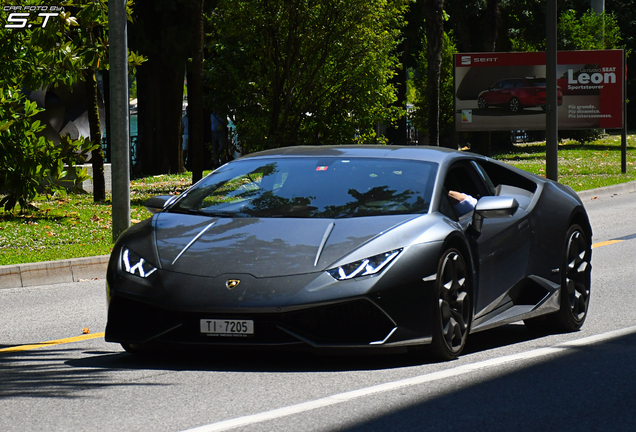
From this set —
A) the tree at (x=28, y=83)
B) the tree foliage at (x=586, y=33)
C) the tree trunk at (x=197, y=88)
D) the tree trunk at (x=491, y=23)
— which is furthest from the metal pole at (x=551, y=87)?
the tree foliage at (x=586, y=33)

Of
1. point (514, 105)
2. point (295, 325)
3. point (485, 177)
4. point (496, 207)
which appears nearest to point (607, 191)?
point (514, 105)

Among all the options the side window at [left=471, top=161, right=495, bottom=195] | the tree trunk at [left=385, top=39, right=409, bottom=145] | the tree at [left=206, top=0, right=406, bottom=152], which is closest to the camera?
the side window at [left=471, top=161, right=495, bottom=195]

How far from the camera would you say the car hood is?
557 centimetres

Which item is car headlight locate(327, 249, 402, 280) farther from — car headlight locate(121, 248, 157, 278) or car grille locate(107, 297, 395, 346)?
car headlight locate(121, 248, 157, 278)

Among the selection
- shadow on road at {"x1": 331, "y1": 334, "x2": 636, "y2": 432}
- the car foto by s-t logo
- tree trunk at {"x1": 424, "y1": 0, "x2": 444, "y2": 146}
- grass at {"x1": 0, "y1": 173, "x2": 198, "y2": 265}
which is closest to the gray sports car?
shadow on road at {"x1": 331, "y1": 334, "x2": 636, "y2": 432}

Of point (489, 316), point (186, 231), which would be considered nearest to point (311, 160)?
point (186, 231)

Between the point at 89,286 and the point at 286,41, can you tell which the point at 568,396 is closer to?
the point at 89,286

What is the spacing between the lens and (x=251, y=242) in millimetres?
5812

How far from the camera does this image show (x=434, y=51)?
26.5 meters

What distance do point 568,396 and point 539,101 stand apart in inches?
1089

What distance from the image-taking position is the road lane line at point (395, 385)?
15.0ft

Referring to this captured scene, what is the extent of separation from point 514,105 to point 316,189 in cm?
2658

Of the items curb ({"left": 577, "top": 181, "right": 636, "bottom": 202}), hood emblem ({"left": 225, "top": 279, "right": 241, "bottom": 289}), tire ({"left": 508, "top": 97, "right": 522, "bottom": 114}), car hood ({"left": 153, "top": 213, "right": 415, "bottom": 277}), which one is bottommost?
curb ({"left": 577, "top": 181, "right": 636, "bottom": 202})

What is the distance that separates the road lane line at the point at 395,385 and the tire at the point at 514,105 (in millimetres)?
25352
